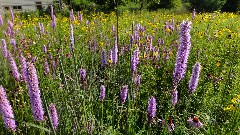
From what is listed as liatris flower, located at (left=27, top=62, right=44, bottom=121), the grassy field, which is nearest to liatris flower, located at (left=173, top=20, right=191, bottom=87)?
the grassy field

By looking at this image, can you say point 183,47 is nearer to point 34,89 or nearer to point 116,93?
point 34,89

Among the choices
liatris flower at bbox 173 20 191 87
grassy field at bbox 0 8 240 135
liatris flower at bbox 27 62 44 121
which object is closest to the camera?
liatris flower at bbox 27 62 44 121

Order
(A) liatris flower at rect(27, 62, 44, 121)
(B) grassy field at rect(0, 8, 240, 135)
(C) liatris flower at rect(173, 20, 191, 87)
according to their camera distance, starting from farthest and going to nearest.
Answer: (C) liatris flower at rect(173, 20, 191, 87) < (B) grassy field at rect(0, 8, 240, 135) < (A) liatris flower at rect(27, 62, 44, 121)

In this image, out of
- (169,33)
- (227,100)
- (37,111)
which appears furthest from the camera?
(169,33)

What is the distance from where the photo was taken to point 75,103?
6.19ft

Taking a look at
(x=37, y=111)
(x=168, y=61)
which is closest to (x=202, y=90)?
(x=168, y=61)

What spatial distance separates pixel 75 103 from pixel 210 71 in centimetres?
260

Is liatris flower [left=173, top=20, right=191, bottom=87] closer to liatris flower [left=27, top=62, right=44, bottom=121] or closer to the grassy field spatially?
the grassy field

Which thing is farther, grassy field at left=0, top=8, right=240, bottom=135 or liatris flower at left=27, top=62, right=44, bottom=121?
grassy field at left=0, top=8, right=240, bottom=135

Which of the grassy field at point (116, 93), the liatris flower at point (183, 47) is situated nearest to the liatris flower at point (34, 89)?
the grassy field at point (116, 93)

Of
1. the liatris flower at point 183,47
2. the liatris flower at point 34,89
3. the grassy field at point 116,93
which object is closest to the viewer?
the liatris flower at point 34,89

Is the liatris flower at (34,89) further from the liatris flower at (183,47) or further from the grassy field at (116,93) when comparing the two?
the liatris flower at (183,47)

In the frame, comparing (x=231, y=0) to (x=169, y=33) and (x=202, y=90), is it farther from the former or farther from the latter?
(x=202, y=90)

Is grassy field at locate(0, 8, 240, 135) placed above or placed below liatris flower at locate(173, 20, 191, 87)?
below
